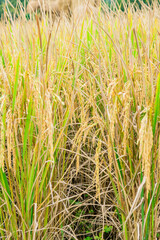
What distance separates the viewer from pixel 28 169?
0.93 meters

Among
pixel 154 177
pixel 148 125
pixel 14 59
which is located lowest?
pixel 154 177

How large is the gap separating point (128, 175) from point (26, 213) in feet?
1.34

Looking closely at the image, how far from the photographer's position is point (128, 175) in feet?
3.31

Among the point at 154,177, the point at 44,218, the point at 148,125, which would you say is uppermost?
the point at 148,125

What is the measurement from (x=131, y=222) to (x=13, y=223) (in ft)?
1.47

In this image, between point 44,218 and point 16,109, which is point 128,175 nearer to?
point 44,218

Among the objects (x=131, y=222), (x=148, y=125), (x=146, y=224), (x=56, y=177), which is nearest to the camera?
(x=148, y=125)

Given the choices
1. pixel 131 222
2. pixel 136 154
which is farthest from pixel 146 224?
pixel 136 154

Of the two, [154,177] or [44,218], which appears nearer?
[154,177]

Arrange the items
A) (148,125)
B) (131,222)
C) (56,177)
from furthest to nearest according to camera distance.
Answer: (56,177) < (131,222) < (148,125)

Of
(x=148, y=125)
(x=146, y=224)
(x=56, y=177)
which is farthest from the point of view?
(x=56, y=177)

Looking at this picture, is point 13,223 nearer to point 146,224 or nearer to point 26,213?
point 26,213

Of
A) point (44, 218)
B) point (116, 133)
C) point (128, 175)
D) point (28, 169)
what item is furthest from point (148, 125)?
point (44, 218)

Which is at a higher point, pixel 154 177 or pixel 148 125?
pixel 148 125
